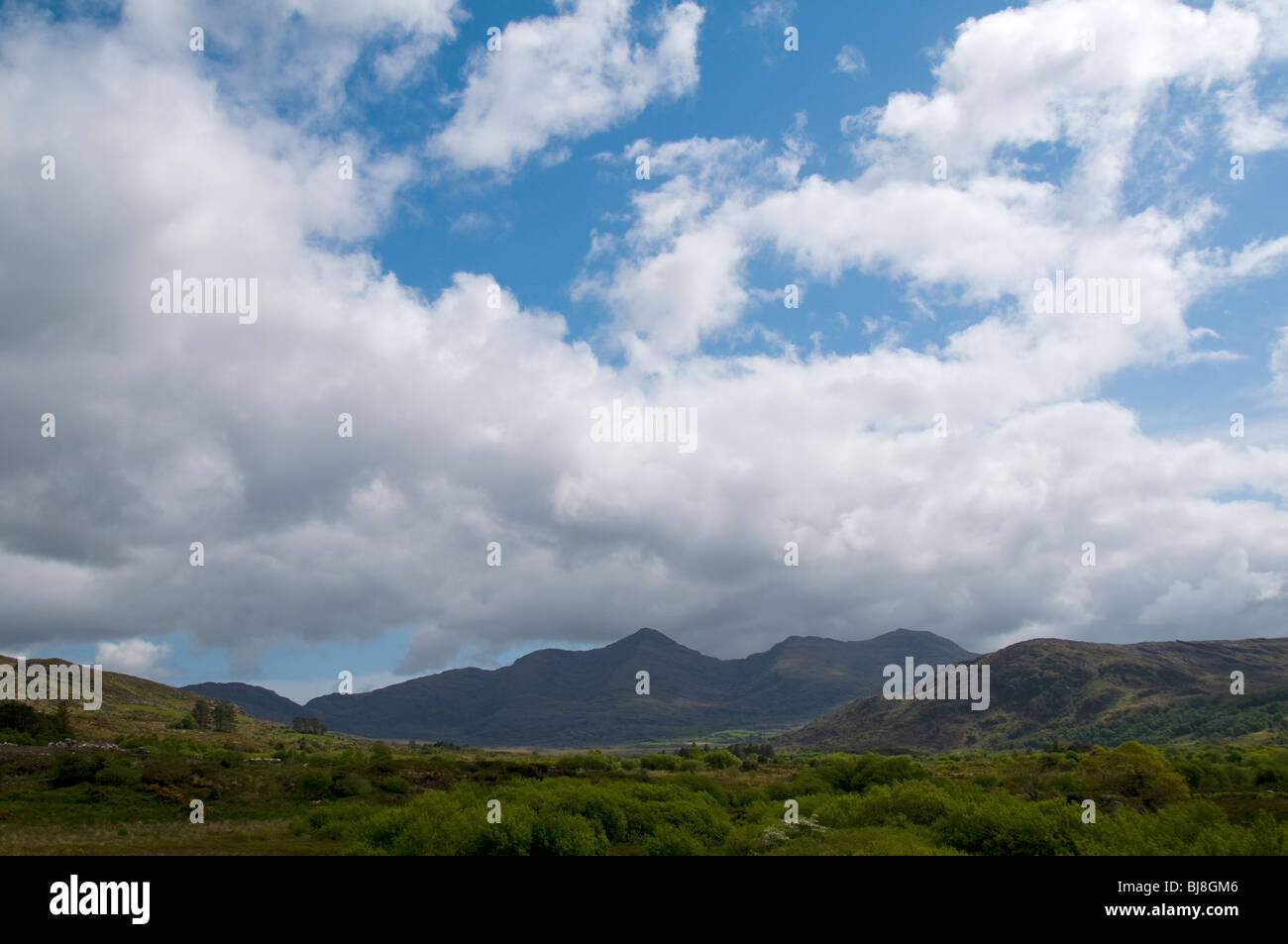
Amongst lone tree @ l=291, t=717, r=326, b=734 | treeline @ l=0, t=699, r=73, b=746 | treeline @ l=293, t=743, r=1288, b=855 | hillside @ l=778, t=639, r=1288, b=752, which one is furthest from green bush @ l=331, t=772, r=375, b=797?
hillside @ l=778, t=639, r=1288, b=752

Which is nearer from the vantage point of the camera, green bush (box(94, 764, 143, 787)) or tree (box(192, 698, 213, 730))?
green bush (box(94, 764, 143, 787))

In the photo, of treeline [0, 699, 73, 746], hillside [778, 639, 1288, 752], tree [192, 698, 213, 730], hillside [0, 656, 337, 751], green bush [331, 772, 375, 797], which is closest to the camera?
green bush [331, 772, 375, 797]

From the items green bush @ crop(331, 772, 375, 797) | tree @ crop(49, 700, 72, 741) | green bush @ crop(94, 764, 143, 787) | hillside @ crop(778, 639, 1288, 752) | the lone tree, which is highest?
green bush @ crop(94, 764, 143, 787)

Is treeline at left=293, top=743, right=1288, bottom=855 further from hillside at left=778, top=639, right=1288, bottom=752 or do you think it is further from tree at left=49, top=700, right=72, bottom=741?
hillside at left=778, top=639, right=1288, bottom=752

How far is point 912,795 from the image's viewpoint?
1171 inches

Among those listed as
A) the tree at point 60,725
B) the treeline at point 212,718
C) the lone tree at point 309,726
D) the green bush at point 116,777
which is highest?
the green bush at point 116,777

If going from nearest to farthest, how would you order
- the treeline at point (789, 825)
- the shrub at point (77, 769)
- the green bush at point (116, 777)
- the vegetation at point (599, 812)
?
1. the treeline at point (789, 825)
2. the vegetation at point (599, 812)
3. the green bush at point (116, 777)
4. the shrub at point (77, 769)

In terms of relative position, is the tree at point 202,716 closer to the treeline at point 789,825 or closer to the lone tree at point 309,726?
the lone tree at point 309,726

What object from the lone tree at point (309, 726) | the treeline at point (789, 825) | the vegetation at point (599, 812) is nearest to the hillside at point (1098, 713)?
the vegetation at point (599, 812)

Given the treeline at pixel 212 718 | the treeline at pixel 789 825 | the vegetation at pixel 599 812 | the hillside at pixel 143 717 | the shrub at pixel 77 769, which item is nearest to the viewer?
the treeline at pixel 789 825
